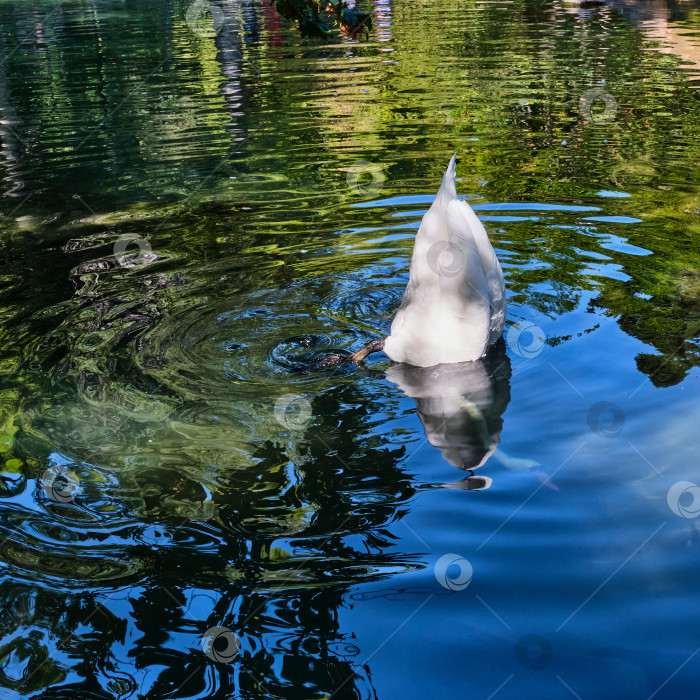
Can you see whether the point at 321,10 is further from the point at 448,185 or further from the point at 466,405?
the point at 466,405

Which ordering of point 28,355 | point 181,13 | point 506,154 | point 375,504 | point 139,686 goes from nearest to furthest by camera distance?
point 139,686 < point 375,504 < point 28,355 < point 506,154 < point 181,13

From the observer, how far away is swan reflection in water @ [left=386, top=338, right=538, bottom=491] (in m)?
3.65

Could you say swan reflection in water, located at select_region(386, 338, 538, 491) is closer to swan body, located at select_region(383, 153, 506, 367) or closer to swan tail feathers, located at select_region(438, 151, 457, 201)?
swan body, located at select_region(383, 153, 506, 367)

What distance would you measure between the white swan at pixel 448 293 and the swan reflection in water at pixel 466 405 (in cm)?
11

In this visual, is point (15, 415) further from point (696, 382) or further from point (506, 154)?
point (506, 154)

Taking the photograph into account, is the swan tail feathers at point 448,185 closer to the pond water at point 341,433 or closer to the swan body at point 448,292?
the swan body at point 448,292

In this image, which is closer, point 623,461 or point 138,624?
point 138,624

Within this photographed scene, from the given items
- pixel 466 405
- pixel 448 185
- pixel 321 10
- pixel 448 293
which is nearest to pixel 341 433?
pixel 466 405

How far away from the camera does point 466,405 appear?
4.12m

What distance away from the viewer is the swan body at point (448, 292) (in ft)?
12.6

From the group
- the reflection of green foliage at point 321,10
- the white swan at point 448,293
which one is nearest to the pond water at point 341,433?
the white swan at point 448,293

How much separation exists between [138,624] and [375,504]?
1056 mm

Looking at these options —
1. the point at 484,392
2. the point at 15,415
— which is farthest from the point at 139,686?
the point at 484,392

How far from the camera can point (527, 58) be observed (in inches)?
573
